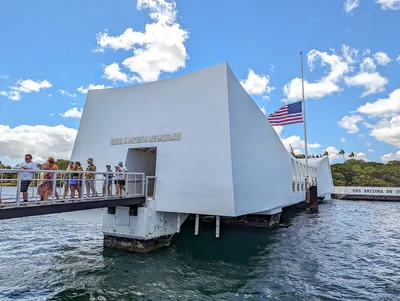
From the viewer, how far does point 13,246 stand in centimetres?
1229

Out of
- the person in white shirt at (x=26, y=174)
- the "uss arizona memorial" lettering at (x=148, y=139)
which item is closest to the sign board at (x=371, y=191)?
the "uss arizona memorial" lettering at (x=148, y=139)

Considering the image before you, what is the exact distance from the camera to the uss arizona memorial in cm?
1058

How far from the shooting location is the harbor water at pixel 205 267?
758cm

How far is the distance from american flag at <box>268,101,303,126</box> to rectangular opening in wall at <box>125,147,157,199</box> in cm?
894

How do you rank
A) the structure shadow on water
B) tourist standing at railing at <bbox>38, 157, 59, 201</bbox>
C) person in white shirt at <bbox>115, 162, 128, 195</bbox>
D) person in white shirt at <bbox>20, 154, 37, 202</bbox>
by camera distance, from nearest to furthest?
person in white shirt at <bbox>20, 154, 37, 202</bbox> < the structure shadow on water < tourist standing at railing at <bbox>38, 157, 59, 201</bbox> < person in white shirt at <bbox>115, 162, 128, 195</bbox>

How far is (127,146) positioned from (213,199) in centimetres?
504

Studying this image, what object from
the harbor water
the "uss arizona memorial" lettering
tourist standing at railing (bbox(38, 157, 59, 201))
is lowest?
the harbor water

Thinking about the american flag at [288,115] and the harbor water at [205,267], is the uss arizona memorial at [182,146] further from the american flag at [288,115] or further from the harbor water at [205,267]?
the american flag at [288,115]

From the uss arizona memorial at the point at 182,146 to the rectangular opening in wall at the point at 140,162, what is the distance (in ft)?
0.25

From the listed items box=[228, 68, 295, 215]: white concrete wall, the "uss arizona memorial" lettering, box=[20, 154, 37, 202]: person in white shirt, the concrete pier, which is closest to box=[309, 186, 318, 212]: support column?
box=[228, 68, 295, 215]: white concrete wall

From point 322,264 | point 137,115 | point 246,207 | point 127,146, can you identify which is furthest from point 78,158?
point 322,264

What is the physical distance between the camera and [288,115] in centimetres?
1862

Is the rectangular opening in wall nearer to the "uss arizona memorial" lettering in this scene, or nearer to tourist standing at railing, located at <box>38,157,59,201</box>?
the "uss arizona memorial" lettering

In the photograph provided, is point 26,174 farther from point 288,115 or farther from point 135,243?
point 288,115
